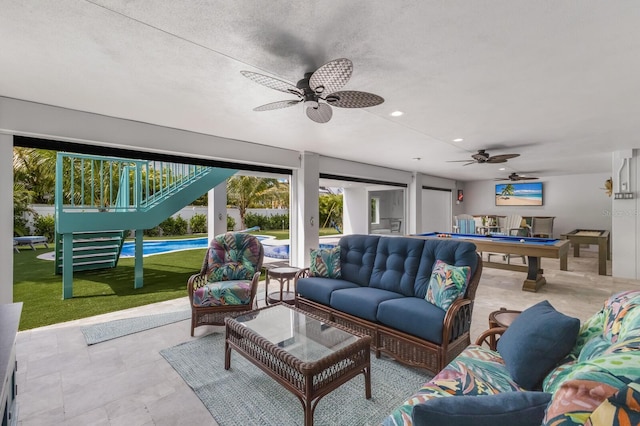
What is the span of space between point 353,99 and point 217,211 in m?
4.80

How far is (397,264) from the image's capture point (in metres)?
3.13

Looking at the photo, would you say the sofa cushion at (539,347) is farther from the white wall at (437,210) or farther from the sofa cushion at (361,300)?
the white wall at (437,210)

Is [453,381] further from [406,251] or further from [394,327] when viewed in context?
[406,251]

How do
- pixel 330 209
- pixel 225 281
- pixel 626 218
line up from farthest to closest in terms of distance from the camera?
pixel 330 209
pixel 626 218
pixel 225 281

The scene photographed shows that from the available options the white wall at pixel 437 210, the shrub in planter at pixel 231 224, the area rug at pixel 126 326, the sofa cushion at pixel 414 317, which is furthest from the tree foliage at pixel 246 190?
the sofa cushion at pixel 414 317

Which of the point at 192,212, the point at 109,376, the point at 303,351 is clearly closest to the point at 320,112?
the point at 303,351

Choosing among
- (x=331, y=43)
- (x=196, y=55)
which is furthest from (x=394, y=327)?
(x=196, y=55)

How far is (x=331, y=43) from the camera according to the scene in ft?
6.63

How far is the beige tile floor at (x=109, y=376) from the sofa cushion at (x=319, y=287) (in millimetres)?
1114

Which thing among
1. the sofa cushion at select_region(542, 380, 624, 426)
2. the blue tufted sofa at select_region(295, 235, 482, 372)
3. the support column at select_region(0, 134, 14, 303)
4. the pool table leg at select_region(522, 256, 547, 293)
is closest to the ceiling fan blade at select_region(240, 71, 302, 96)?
the blue tufted sofa at select_region(295, 235, 482, 372)

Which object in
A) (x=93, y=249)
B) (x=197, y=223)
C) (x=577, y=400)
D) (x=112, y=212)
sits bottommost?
(x=93, y=249)

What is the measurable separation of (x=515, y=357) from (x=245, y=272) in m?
2.87

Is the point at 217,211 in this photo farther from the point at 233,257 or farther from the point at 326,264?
the point at 326,264

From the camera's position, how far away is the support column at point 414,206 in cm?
848
